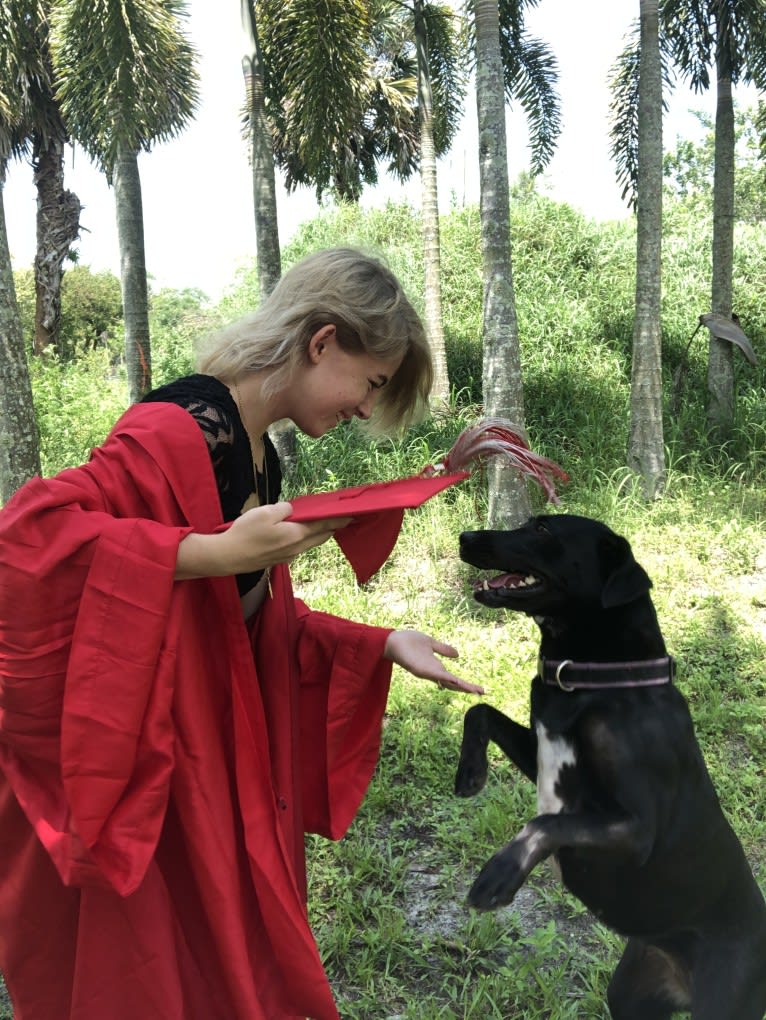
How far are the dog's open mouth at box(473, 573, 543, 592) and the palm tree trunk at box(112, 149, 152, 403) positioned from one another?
21.0ft

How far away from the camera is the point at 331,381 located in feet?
5.71

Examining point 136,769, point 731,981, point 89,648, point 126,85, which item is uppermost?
point 126,85

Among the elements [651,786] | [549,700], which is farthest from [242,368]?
[651,786]

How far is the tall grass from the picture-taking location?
8.39 feet

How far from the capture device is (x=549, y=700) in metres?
1.97

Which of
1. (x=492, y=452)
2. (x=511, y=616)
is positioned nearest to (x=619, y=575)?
(x=492, y=452)

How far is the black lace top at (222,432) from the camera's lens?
1604 millimetres

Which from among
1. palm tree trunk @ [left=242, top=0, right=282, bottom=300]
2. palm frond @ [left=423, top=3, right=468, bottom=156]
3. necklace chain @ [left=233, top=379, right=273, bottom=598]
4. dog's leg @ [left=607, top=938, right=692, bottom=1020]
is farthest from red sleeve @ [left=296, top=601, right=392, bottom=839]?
palm frond @ [left=423, top=3, right=468, bottom=156]

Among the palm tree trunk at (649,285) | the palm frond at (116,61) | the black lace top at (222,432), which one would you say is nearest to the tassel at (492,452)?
the black lace top at (222,432)

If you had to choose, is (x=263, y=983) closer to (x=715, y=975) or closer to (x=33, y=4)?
(x=715, y=975)

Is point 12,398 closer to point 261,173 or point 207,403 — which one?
point 261,173

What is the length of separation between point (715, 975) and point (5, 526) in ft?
5.94

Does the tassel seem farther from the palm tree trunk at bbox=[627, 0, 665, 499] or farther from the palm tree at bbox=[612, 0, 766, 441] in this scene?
the palm tree at bbox=[612, 0, 766, 441]

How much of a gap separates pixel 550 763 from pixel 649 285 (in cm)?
592
